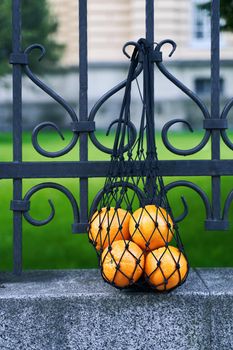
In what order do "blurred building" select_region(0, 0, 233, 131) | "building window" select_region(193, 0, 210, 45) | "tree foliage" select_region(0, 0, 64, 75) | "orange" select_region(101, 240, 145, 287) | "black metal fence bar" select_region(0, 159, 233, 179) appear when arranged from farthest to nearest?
"building window" select_region(193, 0, 210, 45) → "blurred building" select_region(0, 0, 233, 131) → "tree foliage" select_region(0, 0, 64, 75) → "black metal fence bar" select_region(0, 159, 233, 179) → "orange" select_region(101, 240, 145, 287)

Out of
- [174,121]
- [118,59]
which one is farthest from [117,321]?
[118,59]

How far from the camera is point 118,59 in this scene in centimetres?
2650

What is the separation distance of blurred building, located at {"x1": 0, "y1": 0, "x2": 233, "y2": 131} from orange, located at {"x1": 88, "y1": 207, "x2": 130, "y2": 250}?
24.2 meters

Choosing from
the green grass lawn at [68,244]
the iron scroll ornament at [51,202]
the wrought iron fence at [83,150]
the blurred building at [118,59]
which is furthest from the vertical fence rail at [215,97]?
the blurred building at [118,59]

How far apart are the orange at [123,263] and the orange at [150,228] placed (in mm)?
27

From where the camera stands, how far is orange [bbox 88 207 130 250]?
72.3 inches

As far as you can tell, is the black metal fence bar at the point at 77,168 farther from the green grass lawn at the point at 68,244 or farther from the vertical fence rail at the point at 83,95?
the green grass lawn at the point at 68,244

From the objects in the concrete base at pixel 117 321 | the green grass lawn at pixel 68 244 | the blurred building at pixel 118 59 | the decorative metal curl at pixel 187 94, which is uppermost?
the blurred building at pixel 118 59

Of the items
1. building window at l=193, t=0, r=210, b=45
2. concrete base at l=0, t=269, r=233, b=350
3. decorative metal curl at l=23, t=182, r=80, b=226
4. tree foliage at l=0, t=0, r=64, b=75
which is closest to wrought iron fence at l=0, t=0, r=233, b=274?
decorative metal curl at l=23, t=182, r=80, b=226

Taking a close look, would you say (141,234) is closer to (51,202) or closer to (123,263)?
(123,263)

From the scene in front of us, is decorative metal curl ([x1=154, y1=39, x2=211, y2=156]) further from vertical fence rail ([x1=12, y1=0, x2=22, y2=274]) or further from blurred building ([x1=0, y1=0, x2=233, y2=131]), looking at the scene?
blurred building ([x1=0, y1=0, x2=233, y2=131])

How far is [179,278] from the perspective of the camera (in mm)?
1767

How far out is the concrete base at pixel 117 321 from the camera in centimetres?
181

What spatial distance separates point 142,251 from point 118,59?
2518 centimetres
